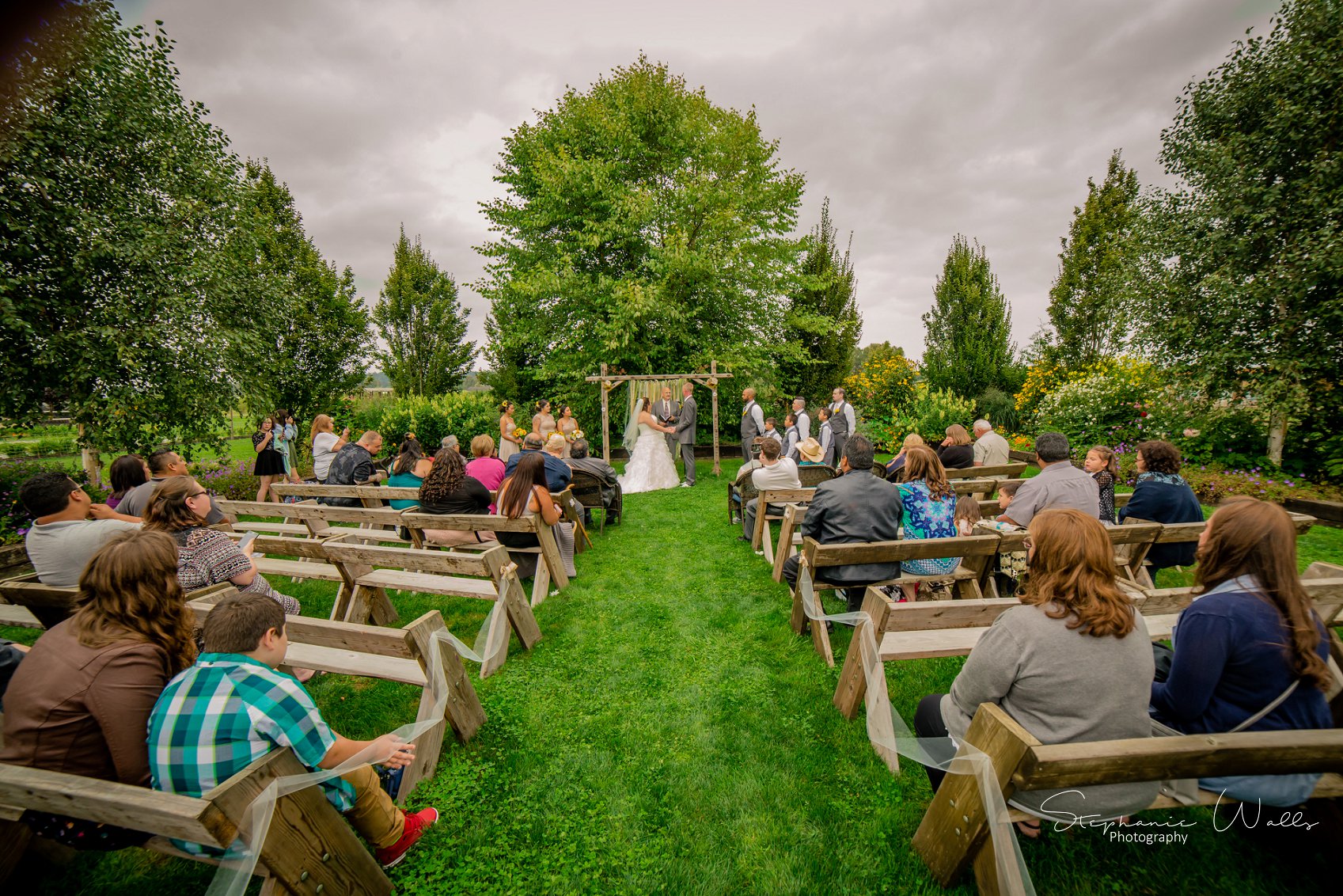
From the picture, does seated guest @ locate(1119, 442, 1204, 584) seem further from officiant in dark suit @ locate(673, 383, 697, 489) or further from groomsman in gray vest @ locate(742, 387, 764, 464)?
officiant in dark suit @ locate(673, 383, 697, 489)

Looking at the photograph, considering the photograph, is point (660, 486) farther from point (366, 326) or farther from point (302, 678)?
point (366, 326)

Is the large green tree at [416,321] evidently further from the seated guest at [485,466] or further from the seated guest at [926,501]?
the seated guest at [926,501]

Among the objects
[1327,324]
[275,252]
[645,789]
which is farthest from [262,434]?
[1327,324]

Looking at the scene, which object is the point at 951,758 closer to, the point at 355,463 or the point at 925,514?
the point at 925,514

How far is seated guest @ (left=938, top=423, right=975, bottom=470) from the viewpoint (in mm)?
7930

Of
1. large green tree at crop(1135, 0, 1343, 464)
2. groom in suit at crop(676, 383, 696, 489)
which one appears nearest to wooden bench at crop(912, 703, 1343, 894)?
groom in suit at crop(676, 383, 696, 489)

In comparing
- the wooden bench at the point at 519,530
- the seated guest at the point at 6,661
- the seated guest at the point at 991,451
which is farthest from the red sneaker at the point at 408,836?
the seated guest at the point at 991,451

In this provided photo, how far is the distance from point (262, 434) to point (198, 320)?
2.45m

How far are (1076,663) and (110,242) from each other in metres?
12.9

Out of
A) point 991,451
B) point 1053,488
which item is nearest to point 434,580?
point 1053,488

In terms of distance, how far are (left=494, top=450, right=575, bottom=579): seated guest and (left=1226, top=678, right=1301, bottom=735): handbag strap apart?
15.8 ft

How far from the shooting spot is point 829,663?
162 inches

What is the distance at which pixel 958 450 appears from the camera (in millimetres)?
7930

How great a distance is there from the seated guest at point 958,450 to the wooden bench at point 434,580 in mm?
6632
